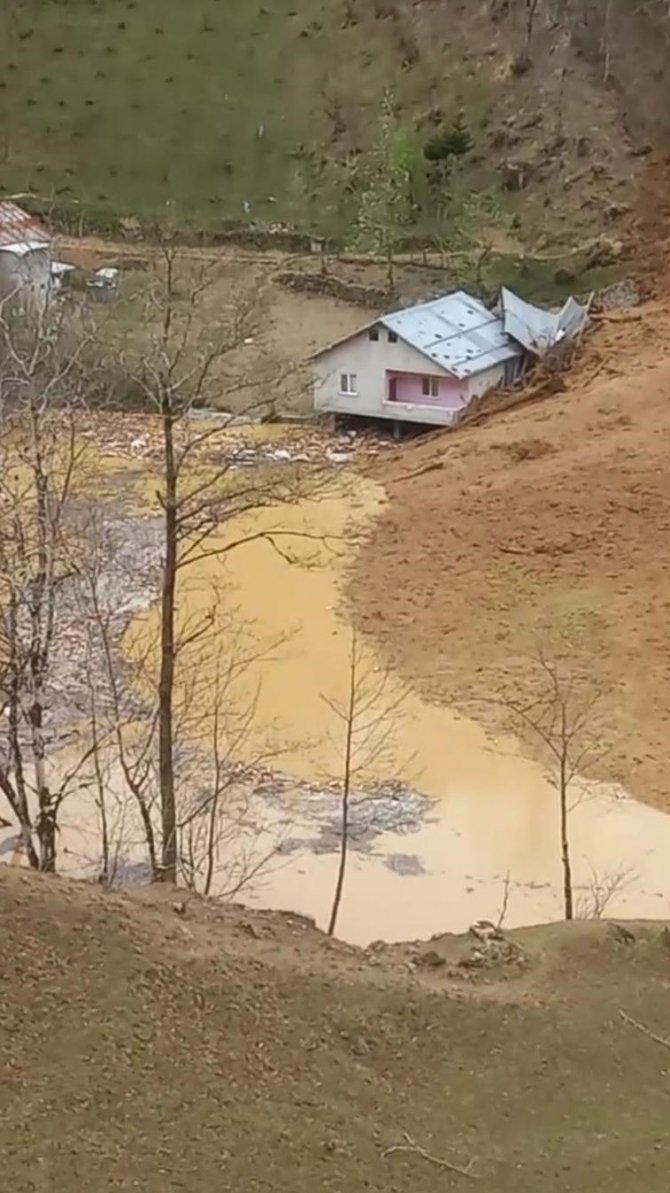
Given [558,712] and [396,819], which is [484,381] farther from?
[396,819]

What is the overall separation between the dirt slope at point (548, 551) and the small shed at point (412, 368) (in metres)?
0.96

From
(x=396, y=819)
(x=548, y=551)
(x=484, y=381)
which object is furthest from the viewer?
(x=484, y=381)

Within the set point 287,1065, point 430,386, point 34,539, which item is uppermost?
point 430,386

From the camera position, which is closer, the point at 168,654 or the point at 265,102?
the point at 168,654

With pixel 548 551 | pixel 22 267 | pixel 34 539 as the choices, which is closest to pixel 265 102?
pixel 22 267

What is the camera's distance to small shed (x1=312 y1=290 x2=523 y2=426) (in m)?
24.8

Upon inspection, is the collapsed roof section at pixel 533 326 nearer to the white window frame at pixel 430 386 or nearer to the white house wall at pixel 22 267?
the white window frame at pixel 430 386

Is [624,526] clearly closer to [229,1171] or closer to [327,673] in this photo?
[327,673]

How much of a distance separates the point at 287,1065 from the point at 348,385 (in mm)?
18526

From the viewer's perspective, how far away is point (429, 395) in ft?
83.4

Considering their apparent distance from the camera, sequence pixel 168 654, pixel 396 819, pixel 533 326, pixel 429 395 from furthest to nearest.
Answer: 1. pixel 533 326
2. pixel 429 395
3. pixel 396 819
4. pixel 168 654

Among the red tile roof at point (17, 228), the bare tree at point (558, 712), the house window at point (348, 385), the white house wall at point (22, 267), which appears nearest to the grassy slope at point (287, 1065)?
the bare tree at point (558, 712)

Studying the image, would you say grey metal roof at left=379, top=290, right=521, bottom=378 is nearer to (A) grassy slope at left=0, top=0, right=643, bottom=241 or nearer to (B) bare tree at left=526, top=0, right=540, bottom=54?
(A) grassy slope at left=0, top=0, right=643, bottom=241

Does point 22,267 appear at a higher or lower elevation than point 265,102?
lower
